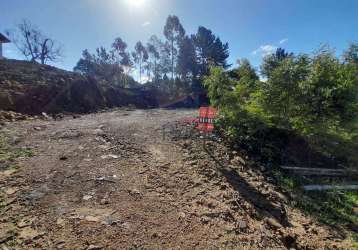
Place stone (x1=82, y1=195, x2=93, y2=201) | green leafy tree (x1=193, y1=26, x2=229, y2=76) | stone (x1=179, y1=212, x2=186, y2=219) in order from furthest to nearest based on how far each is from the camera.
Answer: green leafy tree (x1=193, y1=26, x2=229, y2=76)
stone (x1=82, y1=195, x2=93, y2=201)
stone (x1=179, y1=212, x2=186, y2=219)

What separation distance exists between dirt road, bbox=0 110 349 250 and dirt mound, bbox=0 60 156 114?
6.11m

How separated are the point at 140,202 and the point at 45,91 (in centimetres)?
1216

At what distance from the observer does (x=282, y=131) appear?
797 centimetres

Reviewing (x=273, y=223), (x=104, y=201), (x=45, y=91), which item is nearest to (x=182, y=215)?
Answer: (x=104, y=201)

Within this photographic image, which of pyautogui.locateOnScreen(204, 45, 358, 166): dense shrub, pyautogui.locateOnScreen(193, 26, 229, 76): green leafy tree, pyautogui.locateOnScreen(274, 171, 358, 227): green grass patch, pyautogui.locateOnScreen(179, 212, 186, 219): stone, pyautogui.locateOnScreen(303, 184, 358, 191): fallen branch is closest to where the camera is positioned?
pyautogui.locateOnScreen(179, 212, 186, 219): stone

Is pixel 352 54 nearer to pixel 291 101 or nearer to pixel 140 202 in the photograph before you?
pixel 291 101

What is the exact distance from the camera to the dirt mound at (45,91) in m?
10.9

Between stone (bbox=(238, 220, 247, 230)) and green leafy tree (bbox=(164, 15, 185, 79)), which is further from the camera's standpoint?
green leafy tree (bbox=(164, 15, 185, 79))

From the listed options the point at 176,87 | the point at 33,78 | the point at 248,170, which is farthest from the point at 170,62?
the point at 248,170

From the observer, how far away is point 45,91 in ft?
42.2

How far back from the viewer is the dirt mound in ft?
35.7

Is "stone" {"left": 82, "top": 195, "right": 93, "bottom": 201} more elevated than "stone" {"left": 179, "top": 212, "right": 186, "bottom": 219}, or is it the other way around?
"stone" {"left": 82, "top": 195, "right": 93, "bottom": 201}

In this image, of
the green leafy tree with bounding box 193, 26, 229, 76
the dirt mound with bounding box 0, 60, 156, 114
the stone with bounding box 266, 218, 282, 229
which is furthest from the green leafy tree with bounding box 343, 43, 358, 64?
the green leafy tree with bounding box 193, 26, 229, 76

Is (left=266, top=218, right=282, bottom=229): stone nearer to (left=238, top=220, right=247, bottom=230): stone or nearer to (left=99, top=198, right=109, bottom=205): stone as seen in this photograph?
(left=238, top=220, right=247, bottom=230): stone
